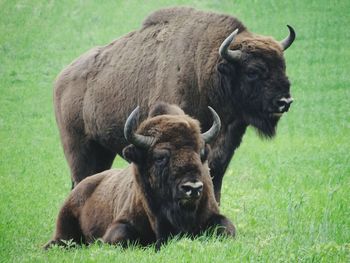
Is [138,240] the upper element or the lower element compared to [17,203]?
upper

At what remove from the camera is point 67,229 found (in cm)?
955

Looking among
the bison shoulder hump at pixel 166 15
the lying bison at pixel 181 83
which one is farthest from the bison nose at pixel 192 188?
the bison shoulder hump at pixel 166 15

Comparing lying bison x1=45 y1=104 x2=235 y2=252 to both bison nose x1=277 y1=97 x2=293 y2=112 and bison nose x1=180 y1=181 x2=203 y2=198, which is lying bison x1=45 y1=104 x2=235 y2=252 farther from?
bison nose x1=277 y1=97 x2=293 y2=112

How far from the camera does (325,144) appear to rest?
707 inches

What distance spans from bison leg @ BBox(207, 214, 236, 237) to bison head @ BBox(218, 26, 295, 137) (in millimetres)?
2521

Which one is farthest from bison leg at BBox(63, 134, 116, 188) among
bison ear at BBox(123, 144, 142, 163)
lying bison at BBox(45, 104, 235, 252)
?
bison ear at BBox(123, 144, 142, 163)

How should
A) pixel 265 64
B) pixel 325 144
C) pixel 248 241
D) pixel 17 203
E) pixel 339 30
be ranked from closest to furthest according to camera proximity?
pixel 248 241 → pixel 265 64 → pixel 17 203 → pixel 325 144 → pixel 339 30

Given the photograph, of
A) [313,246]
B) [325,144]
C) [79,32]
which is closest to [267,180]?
[325,144]

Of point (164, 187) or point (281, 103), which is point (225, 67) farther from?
point (164, 187)

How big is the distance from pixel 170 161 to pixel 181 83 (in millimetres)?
3098

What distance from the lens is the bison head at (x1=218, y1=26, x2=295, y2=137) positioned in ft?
33.8

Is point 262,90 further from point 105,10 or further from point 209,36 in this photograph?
point 105,10

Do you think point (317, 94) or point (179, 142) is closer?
point (179, 142)

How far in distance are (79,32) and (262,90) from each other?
1050 inches
